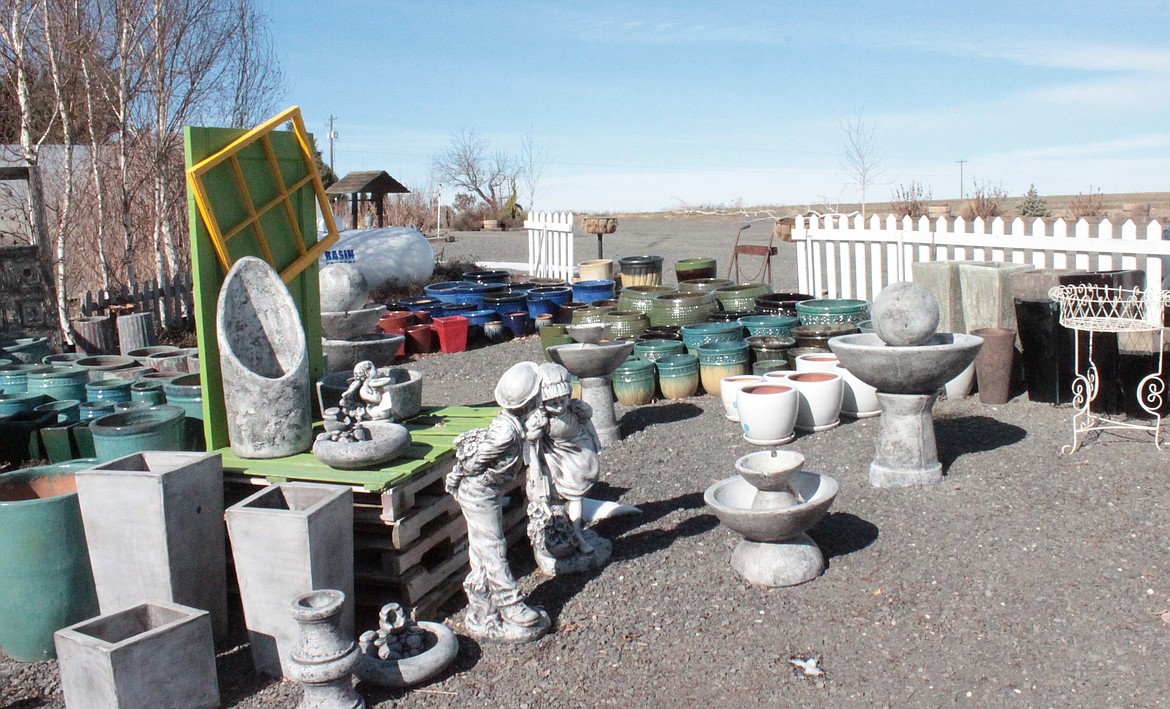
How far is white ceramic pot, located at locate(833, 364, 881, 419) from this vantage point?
6.57 metres

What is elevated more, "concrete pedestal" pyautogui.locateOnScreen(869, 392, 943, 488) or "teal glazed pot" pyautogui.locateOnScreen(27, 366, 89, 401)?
"teal glazed pot" pyautogui.locateOnScreen(27, 366, 89, 401)

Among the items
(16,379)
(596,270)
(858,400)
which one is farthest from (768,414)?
(596,270)

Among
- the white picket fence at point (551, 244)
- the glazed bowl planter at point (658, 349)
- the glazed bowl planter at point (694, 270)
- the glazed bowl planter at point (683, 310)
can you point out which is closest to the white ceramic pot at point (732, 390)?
the glazed bowl planter at point (658, 349)

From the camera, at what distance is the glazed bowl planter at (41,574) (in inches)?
144

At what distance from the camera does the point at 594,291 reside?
11.0m

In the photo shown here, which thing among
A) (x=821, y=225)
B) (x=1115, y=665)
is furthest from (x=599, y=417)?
(x=821, y=225)

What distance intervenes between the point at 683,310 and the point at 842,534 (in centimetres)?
402

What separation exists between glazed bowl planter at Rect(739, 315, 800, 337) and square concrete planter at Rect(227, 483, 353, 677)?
16.5 feet

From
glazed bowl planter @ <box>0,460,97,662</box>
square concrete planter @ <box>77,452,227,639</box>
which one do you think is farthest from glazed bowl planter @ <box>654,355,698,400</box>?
glazed bowl planter @ <box>0,460,97,662</box>

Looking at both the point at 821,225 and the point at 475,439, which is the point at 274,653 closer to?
the point at 475,439

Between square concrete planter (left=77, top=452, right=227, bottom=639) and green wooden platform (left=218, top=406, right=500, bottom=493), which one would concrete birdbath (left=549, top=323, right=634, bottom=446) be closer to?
green wooden platform (left=218, top=406, right=500, bottom=493)

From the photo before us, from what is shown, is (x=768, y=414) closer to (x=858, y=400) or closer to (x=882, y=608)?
(x=858, y=400)

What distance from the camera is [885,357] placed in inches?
197

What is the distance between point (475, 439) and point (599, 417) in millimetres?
2972
